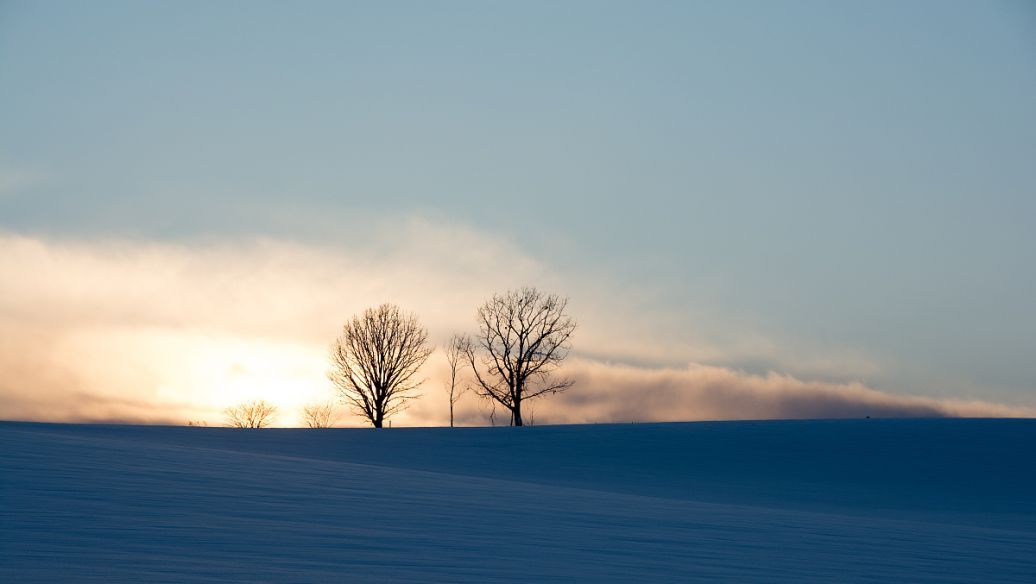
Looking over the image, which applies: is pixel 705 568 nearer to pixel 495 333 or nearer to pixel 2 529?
pixel 2 529

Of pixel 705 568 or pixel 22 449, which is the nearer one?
pixel 705 568

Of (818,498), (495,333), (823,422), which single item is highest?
(495,333)

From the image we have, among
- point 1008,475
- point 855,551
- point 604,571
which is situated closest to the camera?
point 604,571

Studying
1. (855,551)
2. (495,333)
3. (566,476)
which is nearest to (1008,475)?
(566,476)

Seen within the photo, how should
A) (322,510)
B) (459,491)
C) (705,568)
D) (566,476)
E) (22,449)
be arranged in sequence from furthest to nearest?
(566,476), (459,491), (22,449), (322,510), (705,568)

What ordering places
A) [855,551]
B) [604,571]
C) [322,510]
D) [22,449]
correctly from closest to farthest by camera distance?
[604,571]
[322,510]
[855,551]
[22,449]

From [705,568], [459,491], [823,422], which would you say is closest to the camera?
[705,568]

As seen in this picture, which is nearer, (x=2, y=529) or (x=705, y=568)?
(x=2, y=529)

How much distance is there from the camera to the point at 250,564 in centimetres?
520

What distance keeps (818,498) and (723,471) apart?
3.58 metres

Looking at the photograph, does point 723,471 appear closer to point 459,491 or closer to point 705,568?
point 459,491

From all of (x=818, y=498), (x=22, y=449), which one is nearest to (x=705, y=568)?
(x=22, y=449)

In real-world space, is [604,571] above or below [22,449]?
below

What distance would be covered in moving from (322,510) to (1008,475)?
2097 cm
